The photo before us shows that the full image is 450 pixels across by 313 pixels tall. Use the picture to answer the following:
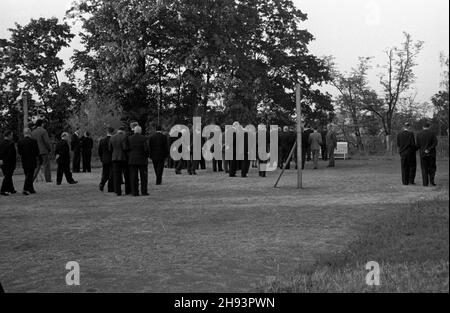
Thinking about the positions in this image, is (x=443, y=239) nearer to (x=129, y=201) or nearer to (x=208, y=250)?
(x=208, y=250)

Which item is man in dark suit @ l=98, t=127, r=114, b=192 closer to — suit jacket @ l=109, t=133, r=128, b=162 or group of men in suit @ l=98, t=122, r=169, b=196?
group of men in suit @ l=98, t=122, r=169, b=196

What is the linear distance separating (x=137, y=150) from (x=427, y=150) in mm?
8523

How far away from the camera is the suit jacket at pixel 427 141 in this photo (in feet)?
55.0

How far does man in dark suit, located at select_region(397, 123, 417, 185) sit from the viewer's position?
57.4ft

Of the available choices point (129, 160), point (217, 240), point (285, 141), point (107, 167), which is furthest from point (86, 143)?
point (217, 240)

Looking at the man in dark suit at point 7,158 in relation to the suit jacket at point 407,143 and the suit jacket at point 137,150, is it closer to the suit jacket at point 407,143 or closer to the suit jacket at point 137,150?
the suit jacket at point 137,150

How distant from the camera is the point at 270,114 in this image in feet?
146

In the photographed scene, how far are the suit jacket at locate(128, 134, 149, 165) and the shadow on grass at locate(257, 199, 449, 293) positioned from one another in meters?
7.96

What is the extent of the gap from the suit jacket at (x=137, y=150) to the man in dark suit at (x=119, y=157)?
0.23 m

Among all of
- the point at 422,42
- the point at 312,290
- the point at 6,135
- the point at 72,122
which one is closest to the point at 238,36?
the point at 422,42

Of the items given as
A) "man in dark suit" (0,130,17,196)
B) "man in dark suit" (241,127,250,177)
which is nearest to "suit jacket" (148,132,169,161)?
"man in dark suit" (241,127,250,177)

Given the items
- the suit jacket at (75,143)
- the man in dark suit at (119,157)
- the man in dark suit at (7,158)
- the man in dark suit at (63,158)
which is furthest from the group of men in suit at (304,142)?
the man in dark suit at (7,158)

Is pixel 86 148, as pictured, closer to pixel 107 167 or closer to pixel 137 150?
pixel 107 167
